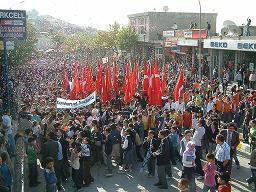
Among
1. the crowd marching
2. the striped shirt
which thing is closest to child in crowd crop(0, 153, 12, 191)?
the crowd marching

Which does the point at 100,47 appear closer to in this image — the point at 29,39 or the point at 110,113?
the point at 29,39

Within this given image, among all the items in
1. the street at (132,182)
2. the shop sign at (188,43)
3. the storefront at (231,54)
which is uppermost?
the shop sign at (188,43)

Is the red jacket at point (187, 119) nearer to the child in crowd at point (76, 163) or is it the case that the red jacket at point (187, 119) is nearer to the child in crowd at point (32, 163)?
the child in crowd at point (76, 163)

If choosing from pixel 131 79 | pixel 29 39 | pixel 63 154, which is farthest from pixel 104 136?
pixel 29 39

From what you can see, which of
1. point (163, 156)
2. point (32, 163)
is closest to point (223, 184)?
point (163, 156)

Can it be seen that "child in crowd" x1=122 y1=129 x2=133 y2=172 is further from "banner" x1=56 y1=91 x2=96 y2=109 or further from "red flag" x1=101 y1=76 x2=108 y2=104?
"red flag" x1=101 y1=76 x2=108 y2=104

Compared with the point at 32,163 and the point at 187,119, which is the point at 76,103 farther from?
the point at 32,163

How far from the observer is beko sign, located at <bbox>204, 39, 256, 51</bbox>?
2732cm

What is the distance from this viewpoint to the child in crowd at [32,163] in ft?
38.4

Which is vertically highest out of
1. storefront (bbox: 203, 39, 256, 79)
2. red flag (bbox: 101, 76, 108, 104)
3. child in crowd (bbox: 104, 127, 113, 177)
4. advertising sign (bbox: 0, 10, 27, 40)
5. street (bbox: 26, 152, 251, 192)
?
advertising sign (bbox: 0, 10, 27, 40)

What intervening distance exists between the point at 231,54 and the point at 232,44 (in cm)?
321

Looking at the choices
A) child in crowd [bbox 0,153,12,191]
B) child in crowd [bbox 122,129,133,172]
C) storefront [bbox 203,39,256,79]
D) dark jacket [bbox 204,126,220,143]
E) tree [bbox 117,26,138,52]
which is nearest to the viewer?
child in crowd [bbox 0,153,12,191]

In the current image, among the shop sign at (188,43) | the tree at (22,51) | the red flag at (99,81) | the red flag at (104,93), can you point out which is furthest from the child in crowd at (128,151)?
the tree at (22,51)

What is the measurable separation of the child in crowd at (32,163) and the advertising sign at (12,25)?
10841mm
